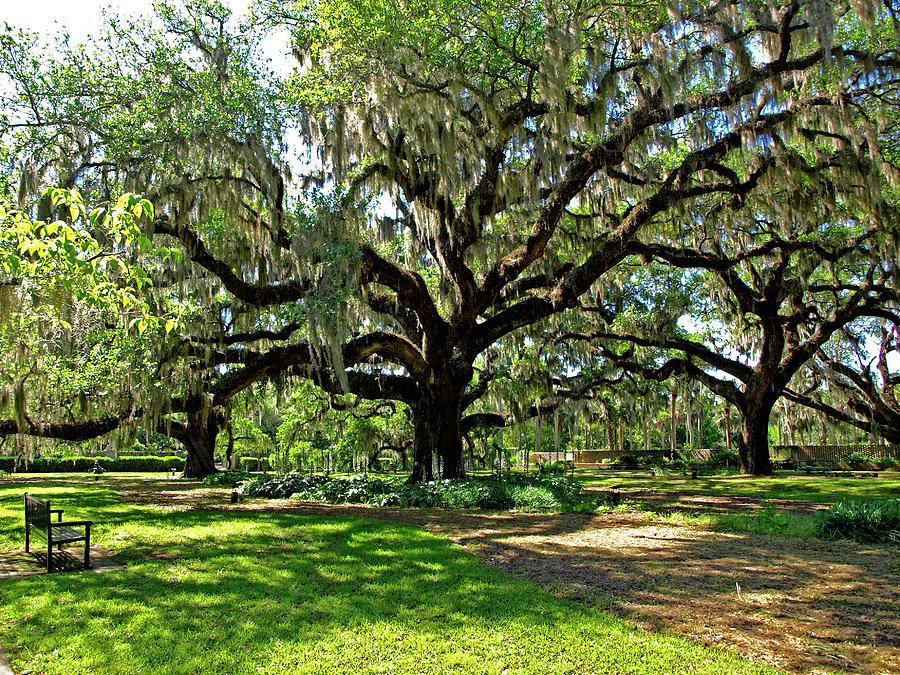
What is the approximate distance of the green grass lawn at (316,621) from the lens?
3.74 meters

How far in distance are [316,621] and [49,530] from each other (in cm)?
Answer: 387

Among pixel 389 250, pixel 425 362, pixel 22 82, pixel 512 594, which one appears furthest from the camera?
pixel 389 250

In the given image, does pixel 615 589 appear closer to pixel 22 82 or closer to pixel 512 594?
pixel 512 594

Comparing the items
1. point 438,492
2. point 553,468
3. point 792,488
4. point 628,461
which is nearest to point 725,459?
point 628,461

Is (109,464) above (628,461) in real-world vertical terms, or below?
above

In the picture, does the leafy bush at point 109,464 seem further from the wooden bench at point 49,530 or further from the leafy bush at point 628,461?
the wooden bench at point 49,530

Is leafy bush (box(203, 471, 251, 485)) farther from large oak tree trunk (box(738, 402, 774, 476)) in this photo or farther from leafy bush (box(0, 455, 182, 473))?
large oak tree trunk (box(738, 402, 774, 476))

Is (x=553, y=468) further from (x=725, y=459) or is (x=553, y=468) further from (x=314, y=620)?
(x=314, y=620)

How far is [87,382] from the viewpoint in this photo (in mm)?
12945

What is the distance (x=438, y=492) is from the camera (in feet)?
42.0

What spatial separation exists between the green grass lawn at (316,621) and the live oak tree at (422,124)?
5.32 m

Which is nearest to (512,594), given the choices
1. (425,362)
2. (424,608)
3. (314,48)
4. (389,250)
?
(424,608)

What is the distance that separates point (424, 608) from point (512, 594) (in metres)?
0.85

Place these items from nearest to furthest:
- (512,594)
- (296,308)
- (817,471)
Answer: (512,594) < (296,308) < (817,471)
